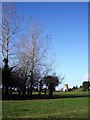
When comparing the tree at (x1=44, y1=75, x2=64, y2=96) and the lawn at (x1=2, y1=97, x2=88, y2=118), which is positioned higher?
the tree at (x1=44, y1=75, x2=64, y2=96)

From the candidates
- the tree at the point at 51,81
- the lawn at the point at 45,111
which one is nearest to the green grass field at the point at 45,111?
the lawn at the point at 45,111

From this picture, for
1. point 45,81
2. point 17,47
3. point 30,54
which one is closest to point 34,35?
point 30,54

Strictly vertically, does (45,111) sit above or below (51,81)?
below

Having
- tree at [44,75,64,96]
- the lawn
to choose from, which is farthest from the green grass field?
tree at [44,75,64,96]

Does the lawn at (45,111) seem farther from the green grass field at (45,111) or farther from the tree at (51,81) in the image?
the tree at (51,81)

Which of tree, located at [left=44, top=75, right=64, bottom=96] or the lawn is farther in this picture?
tree, located at [left=44, top=75, right=64, bottom=96]

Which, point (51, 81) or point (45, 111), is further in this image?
point (51, 81)

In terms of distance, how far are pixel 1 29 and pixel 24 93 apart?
9967 mm

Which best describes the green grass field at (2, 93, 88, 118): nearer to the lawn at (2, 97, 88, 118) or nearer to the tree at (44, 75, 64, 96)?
the lawn at (2, 97, 88, 118)

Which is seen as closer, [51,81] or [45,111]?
[45,111]

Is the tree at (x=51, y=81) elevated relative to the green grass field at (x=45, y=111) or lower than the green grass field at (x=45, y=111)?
elevated

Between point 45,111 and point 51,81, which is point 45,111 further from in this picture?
point 51,81

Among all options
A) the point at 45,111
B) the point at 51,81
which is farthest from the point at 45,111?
the point at 51,81

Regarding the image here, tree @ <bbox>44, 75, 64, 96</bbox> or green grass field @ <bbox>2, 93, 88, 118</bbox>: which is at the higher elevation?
tree @ <bbox>44, 75, 64, 96</bbox>
